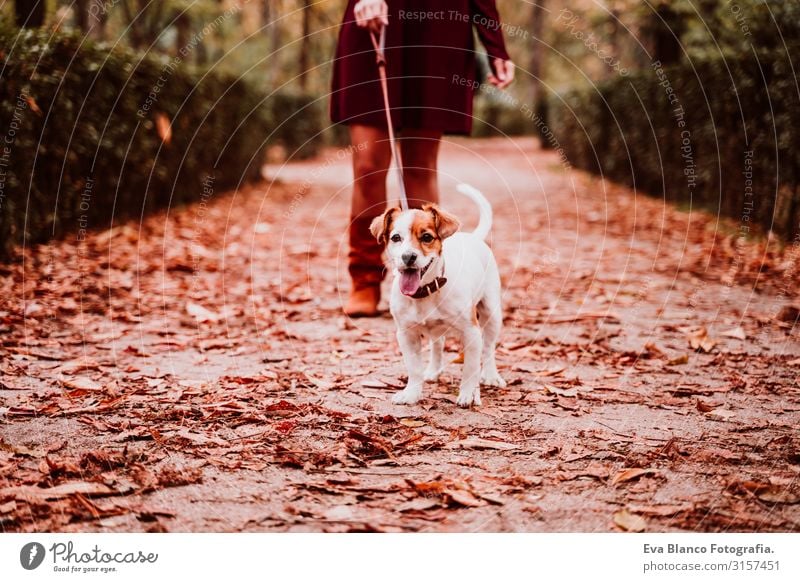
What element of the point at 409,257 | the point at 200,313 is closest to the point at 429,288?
the point at 409,257

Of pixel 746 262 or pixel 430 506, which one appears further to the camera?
pixel 746 262

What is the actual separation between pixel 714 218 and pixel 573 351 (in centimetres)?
533

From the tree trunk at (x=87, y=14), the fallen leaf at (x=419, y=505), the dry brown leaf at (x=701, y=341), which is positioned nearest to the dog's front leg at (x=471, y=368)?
the fallen leaf at (x=419, y=505)

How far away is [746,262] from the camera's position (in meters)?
6.79

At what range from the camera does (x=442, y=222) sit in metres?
3.40

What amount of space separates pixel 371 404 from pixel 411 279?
0.66m

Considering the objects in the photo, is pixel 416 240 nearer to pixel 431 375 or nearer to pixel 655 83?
pixel 431 375

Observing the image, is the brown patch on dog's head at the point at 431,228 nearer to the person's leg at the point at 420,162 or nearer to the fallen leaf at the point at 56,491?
the person's leg at the point at 420,162

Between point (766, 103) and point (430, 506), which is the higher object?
point (766, 103)

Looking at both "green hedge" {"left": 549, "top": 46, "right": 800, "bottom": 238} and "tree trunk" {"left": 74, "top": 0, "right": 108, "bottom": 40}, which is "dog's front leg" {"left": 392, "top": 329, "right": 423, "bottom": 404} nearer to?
"green hedge" {"left": 549, "top": 46, "right": 800, "bottom": 238}

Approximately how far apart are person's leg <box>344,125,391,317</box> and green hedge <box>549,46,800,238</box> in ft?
12.0

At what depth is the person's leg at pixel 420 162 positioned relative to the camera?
4.69 metres
